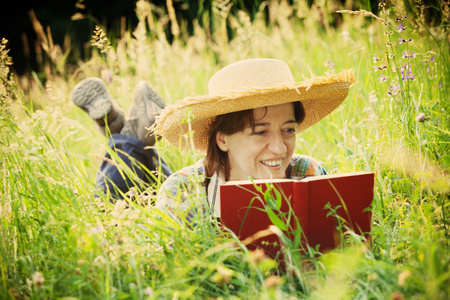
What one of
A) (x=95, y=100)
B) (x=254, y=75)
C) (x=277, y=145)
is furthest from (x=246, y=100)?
(x=95, y=100)

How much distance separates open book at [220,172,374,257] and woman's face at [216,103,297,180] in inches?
22.4

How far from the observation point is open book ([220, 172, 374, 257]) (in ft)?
4.30

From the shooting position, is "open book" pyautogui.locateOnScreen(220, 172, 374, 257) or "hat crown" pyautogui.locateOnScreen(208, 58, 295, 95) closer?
"open book" pyautogui.locateOnScreen(220, 172, 374, 257)

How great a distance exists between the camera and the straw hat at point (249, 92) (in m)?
1.67

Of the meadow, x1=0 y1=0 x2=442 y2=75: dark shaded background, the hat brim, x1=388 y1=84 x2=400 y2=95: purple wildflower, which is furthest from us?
x1=0 y1=0 x2=442 y2=75: dark shaded background

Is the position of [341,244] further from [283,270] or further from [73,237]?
[73,237]

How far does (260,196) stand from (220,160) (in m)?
0.87

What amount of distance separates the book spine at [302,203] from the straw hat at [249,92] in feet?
1.57

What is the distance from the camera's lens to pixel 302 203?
131cm

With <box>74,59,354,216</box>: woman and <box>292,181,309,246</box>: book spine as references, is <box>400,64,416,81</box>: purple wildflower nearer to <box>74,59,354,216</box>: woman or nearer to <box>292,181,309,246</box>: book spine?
<box>74,59,354,216</box>: woman

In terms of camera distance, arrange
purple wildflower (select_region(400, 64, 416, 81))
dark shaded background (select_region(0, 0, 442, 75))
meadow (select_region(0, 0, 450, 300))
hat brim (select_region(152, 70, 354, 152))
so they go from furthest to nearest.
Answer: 1. dark shaded background (select_region(0, 0, 442, 75))
2. purple wildflower (select_region(400, 64, 416, 81))
3. hat brim (select_region(152, 70, 354, 152))
4. meadow (select_region(0, 0, 450, 300))

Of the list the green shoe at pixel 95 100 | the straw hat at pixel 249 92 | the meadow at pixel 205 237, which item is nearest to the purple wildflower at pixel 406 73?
the meadow at pixel 205 237

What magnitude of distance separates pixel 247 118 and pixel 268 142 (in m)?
0.16

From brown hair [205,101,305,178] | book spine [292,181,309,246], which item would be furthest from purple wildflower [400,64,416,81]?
book spine [292,181,309,246]
